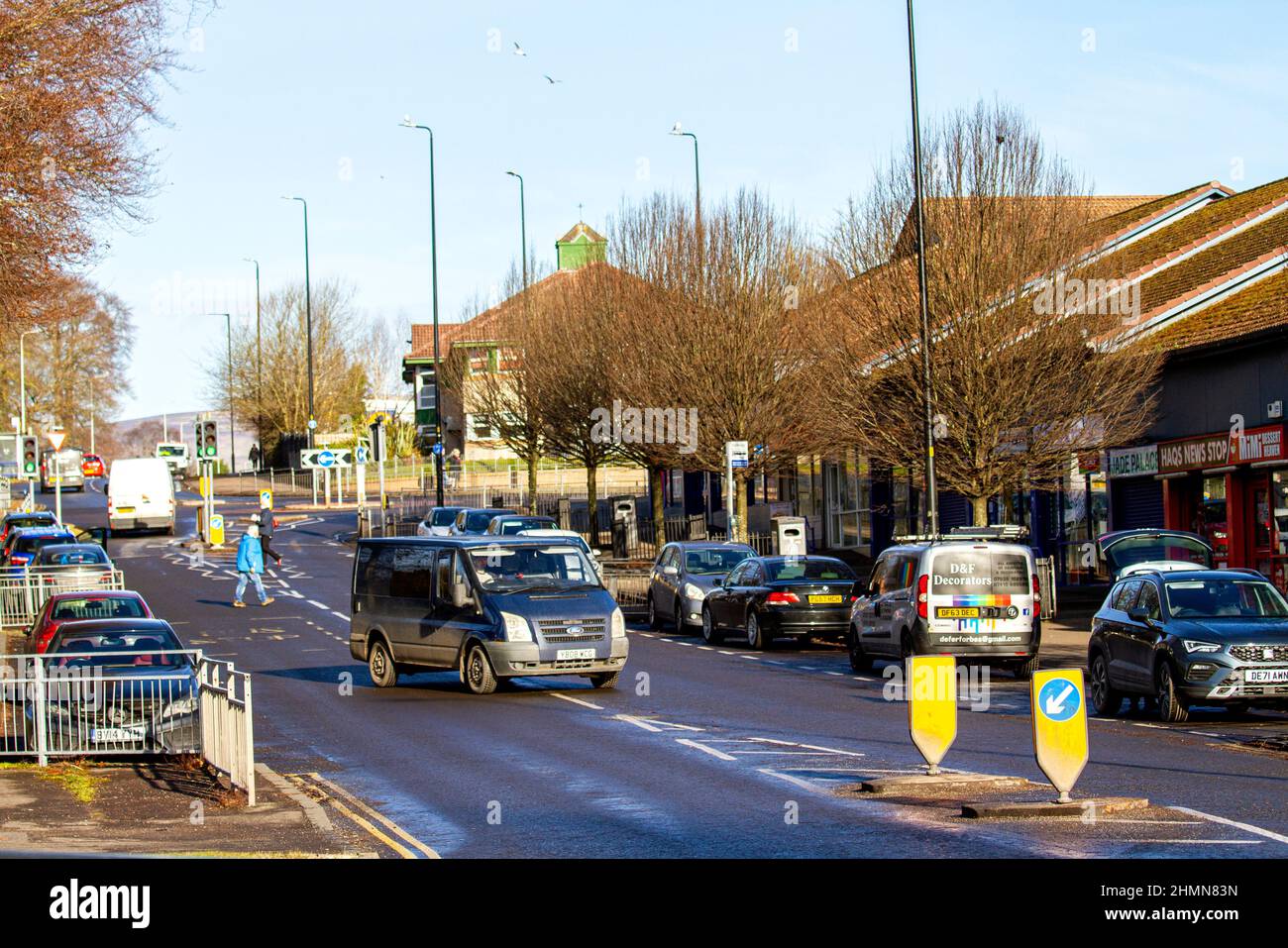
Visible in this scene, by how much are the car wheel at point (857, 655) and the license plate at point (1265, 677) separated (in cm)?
763

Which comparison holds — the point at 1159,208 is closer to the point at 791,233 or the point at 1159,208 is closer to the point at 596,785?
the point at 791,233

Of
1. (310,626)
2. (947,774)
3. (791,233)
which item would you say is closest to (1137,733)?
(947,774)

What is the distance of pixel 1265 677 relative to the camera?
17469 millimetres

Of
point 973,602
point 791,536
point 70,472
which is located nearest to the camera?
point 973,602

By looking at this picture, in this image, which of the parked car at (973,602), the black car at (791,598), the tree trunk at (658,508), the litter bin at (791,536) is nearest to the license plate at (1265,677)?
the parked car at (973,602)

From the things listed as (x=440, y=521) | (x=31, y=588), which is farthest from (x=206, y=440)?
(x=31, y=588)

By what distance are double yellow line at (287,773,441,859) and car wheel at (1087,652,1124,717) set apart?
29.9ft

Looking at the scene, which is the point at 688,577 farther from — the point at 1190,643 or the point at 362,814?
the point at 362,814

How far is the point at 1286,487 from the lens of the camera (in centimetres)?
2947

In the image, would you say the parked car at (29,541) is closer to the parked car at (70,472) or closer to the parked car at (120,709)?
the parked car at (120,709)

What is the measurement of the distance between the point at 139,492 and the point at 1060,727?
53.5 m

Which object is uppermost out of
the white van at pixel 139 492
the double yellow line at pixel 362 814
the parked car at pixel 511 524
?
the white van at pixel 139 492

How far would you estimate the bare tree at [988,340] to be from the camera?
104ft

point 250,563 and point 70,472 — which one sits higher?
point 70,472
